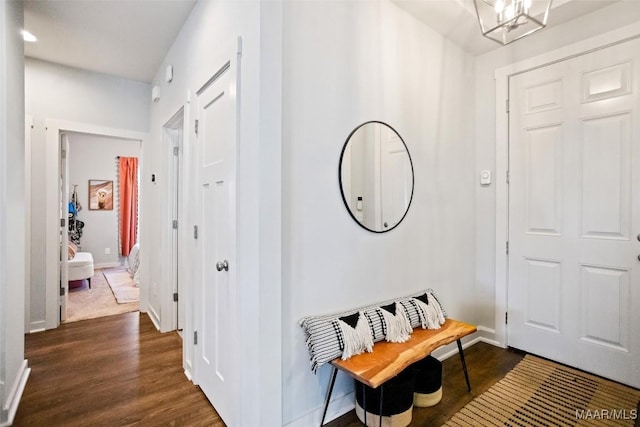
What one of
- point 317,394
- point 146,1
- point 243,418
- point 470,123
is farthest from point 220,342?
point 470,123

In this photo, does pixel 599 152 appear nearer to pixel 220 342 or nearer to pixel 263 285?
pixel 263 285

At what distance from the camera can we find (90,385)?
2096 mm

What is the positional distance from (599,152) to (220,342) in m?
2.89

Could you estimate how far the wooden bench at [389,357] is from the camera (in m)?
1.43

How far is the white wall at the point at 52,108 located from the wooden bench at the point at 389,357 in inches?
126

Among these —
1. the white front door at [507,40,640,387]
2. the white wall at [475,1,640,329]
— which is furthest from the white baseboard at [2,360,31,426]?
the white front door at [507,40,640,387]

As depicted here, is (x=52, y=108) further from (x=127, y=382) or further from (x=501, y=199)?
(x=501, y=199)

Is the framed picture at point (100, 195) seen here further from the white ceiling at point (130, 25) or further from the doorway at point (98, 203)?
the white ceiling at point (130, 25)

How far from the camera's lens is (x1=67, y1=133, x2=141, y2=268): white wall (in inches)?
235

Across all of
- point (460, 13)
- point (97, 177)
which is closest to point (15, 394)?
point (460, 13)

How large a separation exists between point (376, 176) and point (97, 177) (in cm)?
644

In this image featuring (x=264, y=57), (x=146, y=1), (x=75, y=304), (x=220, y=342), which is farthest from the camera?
(x=75, y=304)

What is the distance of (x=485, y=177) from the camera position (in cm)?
276

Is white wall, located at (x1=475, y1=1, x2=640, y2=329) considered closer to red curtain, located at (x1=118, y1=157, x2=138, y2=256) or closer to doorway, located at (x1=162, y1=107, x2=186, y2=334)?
doorway, located at (x1=162, y1=107, x2=186, y2=334)
